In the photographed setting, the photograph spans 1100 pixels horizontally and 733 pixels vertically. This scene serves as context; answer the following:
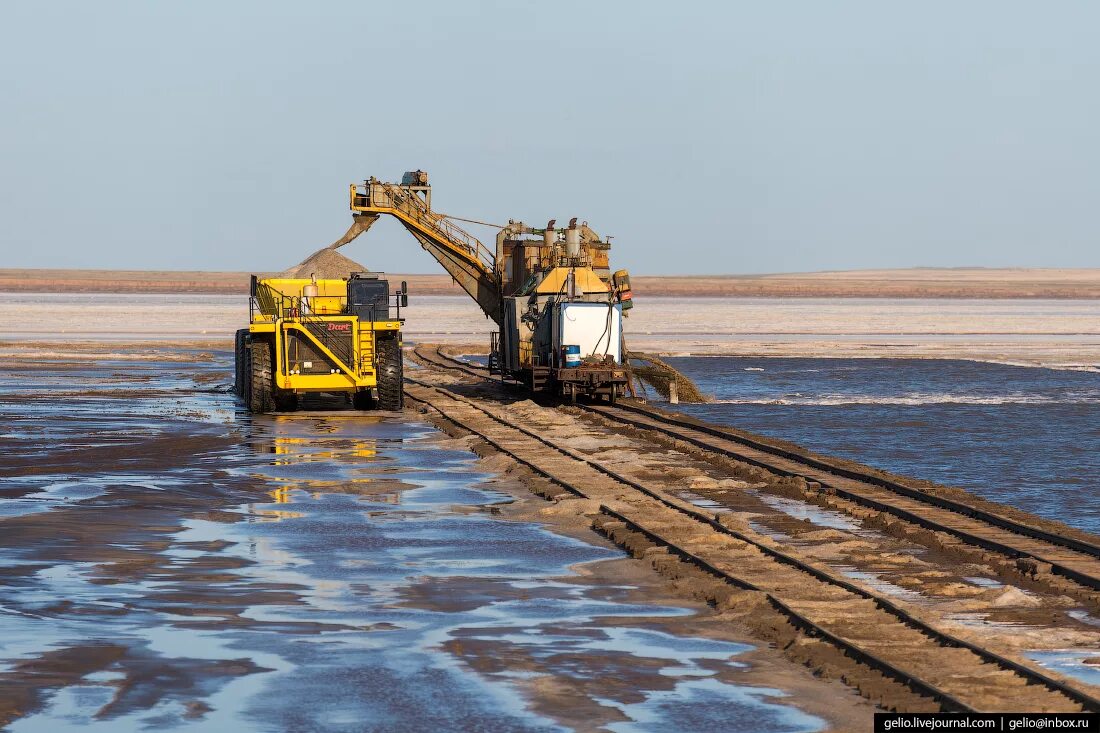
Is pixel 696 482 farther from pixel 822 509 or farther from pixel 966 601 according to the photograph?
pixel 966 601

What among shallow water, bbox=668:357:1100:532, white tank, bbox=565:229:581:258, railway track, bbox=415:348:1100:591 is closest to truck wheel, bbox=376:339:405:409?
railway track, bbox=415:348:1100:591

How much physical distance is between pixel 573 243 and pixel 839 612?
27.0m

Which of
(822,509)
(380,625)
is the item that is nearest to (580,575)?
(380,625)

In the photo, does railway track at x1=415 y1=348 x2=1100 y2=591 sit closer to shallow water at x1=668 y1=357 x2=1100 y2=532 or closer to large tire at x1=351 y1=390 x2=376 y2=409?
shallow water at x1=668 y1=357 x2=1100 y2=532

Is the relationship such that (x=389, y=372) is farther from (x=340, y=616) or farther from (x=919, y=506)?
(x=340, y=616)

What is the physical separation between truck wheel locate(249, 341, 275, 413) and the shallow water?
9.64m

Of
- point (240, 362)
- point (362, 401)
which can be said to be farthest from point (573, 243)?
point (240, 362)

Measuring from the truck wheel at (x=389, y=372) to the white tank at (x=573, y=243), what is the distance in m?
6.12

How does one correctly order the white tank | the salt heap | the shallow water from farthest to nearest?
the salt heap < the white tank < the shallow water

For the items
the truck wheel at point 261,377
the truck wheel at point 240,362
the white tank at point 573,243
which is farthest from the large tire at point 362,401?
the white tank at point 573,243

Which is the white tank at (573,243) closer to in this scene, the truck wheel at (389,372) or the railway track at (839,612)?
the truck wheel at (389,372)

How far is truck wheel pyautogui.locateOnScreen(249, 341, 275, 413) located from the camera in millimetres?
33781

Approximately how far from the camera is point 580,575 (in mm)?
15297

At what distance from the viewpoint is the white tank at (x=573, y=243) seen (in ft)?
130
